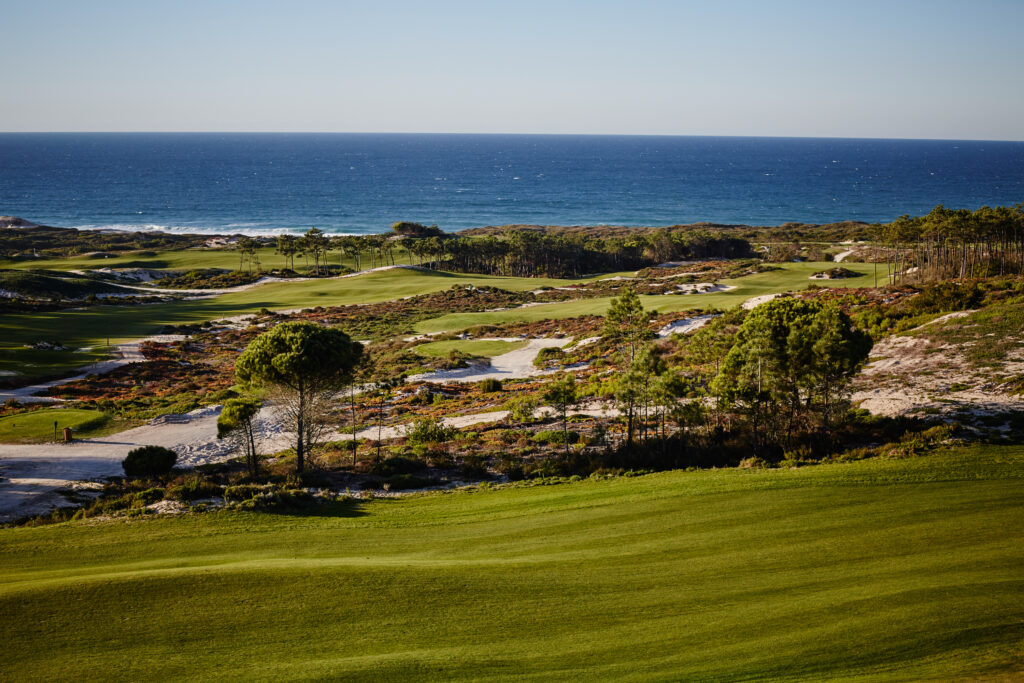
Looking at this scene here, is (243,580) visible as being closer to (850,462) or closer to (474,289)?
(850,462)

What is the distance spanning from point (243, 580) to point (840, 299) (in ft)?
148

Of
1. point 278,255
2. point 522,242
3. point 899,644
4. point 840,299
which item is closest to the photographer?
point 899,644

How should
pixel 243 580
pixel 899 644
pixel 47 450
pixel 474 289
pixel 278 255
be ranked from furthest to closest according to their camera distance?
pixel 278 255
pixel 474 289
pixel 47 450
pixel 243 580
pixel 899 644

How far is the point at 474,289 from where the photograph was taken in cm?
7625

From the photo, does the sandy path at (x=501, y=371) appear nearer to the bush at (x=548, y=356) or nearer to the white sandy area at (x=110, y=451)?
the bush at (x=548, y=356)

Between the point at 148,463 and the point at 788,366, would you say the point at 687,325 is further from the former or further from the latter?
the point at 148,463

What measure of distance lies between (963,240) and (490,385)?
39.1 meters

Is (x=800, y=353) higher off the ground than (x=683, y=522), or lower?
higher

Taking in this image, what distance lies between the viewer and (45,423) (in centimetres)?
3203

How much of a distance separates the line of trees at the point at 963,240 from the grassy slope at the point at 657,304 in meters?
4.76

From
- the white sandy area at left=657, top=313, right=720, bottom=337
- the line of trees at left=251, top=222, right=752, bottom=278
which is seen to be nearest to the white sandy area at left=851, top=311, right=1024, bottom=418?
the white sandy area at left=657, top=313, right=720, bottom=337

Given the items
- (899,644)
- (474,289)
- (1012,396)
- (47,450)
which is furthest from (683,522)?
(474,289)

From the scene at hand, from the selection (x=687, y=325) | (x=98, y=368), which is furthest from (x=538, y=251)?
(x=98, y=368)

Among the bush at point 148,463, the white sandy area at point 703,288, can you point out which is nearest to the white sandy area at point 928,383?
the white sandy area at point 703,288
